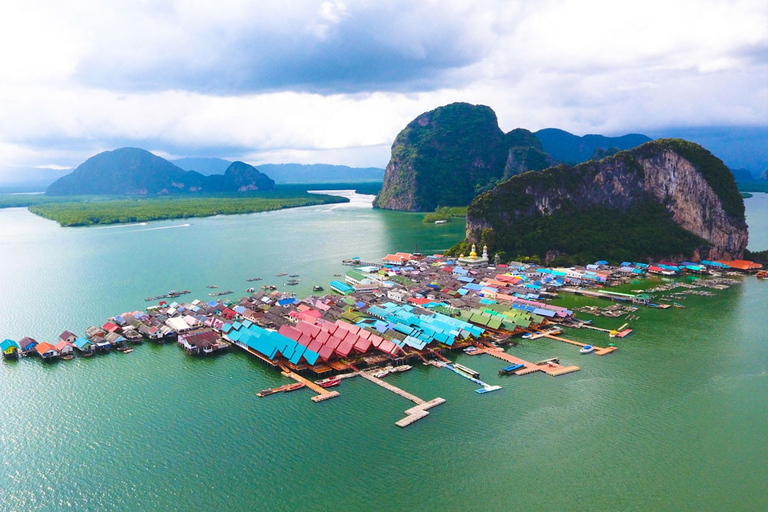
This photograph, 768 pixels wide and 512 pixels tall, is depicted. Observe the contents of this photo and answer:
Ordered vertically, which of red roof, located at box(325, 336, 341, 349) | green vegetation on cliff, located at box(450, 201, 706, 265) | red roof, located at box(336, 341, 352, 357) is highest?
green vegetation on cliff, located at box(450, 201, 706, 265)

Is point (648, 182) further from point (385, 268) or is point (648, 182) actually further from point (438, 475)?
point (438, 475)

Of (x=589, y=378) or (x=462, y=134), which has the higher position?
(x=462, y=134)

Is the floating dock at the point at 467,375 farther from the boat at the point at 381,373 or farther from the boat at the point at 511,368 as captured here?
the boat at the point at 381,373

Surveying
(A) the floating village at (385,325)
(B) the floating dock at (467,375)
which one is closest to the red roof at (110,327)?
(A) the floating village at (385,325)

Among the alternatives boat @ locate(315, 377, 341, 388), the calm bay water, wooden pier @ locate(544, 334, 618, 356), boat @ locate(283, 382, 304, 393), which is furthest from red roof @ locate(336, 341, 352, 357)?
wooden pier @ locate(544, 334, 618, 356)

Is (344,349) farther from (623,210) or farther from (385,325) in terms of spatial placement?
(623,210)

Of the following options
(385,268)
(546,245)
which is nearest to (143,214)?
(385,268)

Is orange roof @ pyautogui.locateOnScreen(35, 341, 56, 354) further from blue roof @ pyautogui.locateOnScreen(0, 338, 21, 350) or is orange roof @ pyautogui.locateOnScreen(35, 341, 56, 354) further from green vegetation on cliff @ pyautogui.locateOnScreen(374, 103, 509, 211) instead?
green vegetation on cliff @ pyautogui.locateOnScreen(374, 103, 509, 211)
